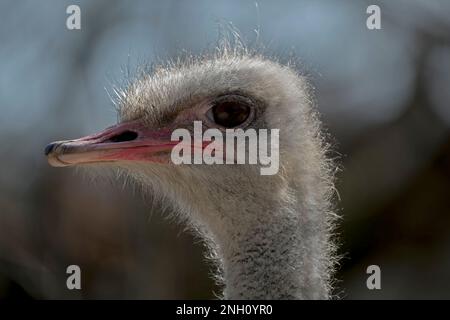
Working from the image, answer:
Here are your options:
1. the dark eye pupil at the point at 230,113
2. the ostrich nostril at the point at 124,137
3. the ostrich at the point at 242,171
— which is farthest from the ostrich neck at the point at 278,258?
the ostrich nostril at the point at 124,137

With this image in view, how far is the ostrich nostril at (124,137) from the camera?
3043 mm

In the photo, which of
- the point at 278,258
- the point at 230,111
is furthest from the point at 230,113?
the point at 278,258

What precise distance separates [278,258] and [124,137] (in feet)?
2.16

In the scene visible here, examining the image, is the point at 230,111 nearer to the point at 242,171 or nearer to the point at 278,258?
the point at 242,171

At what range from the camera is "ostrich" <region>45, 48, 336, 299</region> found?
2880mm

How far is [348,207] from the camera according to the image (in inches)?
331

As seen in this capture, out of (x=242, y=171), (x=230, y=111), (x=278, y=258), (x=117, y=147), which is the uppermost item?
(x=230, y=111)

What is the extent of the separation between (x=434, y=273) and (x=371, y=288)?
1.15 metres

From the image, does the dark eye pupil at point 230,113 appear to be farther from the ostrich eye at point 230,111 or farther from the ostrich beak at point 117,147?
the ostrich beak at point 117,147

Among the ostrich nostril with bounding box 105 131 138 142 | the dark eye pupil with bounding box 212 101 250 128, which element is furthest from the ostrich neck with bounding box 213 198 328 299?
the ostrich nostril with bounding box 105 131 138 142

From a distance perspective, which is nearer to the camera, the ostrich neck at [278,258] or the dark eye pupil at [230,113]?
the ostrich neck at [278,258]

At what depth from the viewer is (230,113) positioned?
9.79ft

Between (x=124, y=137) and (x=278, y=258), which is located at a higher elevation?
(x=124, y=137)
